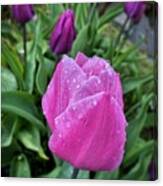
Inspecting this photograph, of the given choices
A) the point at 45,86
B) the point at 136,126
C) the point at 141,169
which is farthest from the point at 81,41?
the point at 141,169

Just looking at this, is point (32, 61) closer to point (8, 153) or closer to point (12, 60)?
point (12, 60)

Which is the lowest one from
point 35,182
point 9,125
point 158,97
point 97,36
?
point 35,182

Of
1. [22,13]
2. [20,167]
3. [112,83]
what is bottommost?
[20,167]

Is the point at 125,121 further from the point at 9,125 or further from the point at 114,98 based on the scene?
the point at 9,125

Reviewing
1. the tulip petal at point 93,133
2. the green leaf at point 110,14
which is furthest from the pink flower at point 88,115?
the green leaf at point 110,14

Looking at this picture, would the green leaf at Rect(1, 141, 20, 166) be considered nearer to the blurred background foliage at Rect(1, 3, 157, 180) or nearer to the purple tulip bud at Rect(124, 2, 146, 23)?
the blurred background foliage at Rect(1, 3, 157, 180)

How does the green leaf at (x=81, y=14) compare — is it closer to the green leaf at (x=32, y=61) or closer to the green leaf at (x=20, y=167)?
the green leaf at (x=32, y=61)

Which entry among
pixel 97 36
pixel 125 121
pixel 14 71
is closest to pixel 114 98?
pixel 125 121

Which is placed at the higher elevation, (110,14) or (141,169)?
(110,14)
